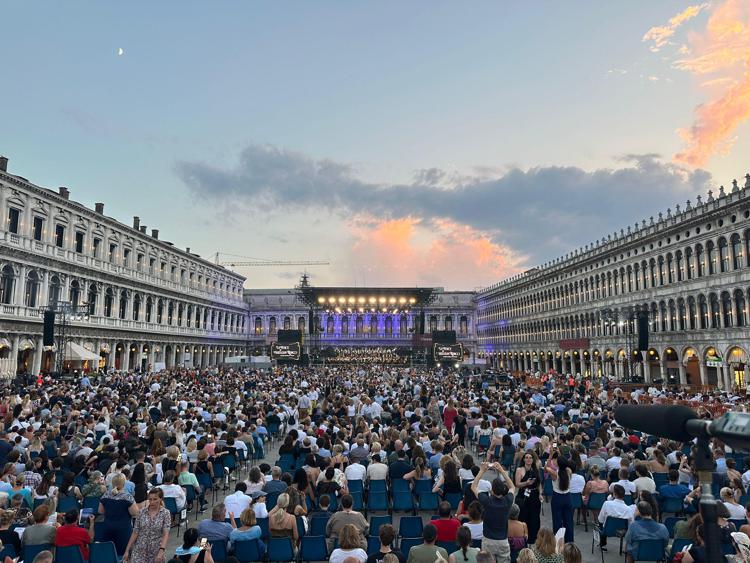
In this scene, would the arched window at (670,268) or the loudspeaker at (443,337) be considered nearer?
the arched window at (670,268)

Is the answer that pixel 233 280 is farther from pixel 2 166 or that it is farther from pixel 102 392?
pixel 102 392

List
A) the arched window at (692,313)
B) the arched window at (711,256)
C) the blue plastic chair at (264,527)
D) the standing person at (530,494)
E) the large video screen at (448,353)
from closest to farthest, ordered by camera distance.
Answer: the blue plastic chair at (264,527), the standing person at (530,494), the arched window at (711,256), the arched window at (692,313), the large video screen at (448,353)

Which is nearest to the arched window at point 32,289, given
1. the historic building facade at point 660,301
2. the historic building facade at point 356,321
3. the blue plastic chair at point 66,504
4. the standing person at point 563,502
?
the blue plastic chair at point 66,504

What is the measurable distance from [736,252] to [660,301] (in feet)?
34.3

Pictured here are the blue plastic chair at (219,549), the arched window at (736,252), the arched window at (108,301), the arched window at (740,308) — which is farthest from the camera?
the arched window at (108,301)

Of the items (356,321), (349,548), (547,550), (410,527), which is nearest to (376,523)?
(410,527)

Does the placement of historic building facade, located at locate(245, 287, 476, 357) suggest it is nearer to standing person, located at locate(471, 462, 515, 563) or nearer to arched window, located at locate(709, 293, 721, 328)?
arched window, located at locate(709, 293, 721, 328)

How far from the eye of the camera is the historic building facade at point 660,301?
39.8m

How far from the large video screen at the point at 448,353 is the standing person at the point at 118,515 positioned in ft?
172

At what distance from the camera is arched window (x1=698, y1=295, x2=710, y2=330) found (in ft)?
140

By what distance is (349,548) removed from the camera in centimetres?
701

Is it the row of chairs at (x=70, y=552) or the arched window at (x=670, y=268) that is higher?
the arched window at (x=670, y=268)

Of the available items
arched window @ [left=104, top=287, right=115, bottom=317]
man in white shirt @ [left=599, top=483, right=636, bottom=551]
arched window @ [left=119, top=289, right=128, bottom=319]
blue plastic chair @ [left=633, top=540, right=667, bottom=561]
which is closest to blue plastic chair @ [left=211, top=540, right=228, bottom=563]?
blue plastic chair @ [left=633, top=540, right=667, bottom=561]

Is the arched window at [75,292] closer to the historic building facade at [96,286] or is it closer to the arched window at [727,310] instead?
the historic building facade at [96,286]
